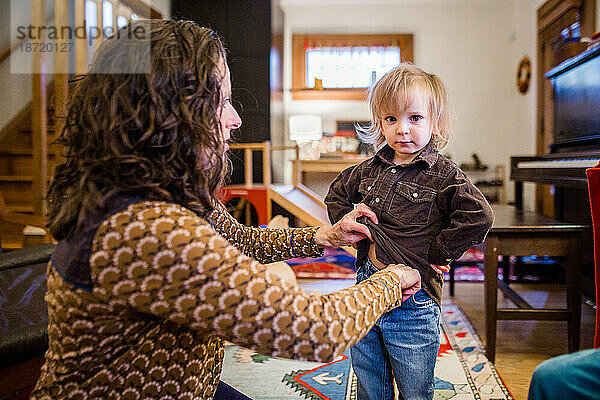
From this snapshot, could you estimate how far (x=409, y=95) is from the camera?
45.4 inches

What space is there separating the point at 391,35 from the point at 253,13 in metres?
2.03

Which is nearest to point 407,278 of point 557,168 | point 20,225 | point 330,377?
point 330,377

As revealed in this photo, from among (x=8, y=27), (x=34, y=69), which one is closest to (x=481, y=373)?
(x=34, y=69)

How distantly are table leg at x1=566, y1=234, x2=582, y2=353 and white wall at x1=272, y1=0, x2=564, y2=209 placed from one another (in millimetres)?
4503

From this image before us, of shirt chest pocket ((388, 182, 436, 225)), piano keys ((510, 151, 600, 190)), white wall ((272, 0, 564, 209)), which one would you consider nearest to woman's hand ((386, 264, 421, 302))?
shirt chest pocket ((388, 182, 436, 225))

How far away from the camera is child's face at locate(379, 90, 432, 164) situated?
1.16 m

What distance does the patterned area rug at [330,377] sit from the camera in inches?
68.0

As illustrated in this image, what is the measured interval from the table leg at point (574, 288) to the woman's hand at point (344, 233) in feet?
4.20

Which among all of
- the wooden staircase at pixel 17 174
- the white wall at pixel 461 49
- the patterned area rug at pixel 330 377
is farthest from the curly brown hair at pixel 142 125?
the white wall at pixel 461 49

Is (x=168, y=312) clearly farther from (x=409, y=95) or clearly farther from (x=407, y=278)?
(x=409, y=95)

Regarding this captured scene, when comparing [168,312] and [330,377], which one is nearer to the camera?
[168,312]

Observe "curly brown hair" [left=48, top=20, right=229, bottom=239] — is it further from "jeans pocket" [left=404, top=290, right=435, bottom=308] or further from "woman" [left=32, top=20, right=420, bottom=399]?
"jeans pocket" [left=404, top=290, right=435, bottom=308]

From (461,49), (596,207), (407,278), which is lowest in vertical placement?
(407,278)

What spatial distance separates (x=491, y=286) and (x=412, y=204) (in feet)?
3.43
